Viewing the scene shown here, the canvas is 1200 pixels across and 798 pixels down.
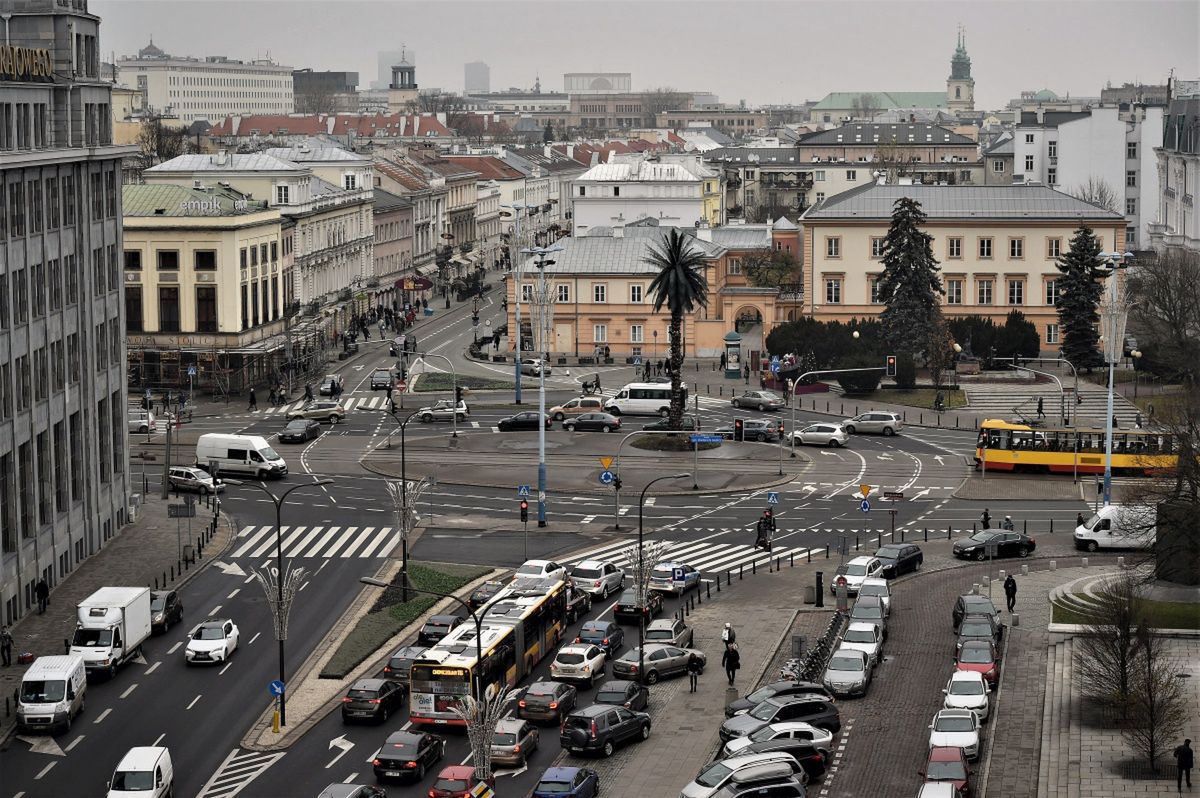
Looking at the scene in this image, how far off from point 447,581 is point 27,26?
28.4m

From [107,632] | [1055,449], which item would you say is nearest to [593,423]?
[1055,449]

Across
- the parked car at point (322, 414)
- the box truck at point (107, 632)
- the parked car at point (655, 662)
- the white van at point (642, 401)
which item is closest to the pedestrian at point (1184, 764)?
the parked car at point (655, 662)

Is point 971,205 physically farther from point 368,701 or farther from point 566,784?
point 566,784

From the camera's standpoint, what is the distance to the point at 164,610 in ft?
235

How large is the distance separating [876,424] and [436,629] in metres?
52.2

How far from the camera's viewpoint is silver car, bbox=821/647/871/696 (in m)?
63.1

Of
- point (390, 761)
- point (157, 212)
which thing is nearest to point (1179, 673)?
point (390, 761)

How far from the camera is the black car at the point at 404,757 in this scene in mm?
55156

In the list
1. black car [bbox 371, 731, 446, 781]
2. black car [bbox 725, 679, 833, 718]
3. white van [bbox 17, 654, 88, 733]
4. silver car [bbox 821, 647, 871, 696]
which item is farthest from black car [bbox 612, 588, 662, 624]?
white van [bbox 17, 654, 88, 733]

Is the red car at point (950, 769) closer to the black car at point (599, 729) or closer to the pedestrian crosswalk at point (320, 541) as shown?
the black car at point (599, 729)

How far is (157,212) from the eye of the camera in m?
129

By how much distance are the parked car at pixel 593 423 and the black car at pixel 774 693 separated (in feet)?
181

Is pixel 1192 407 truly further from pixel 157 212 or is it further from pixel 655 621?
pixel 157 212

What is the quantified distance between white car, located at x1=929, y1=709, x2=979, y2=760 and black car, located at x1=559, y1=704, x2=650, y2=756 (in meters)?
8.85
